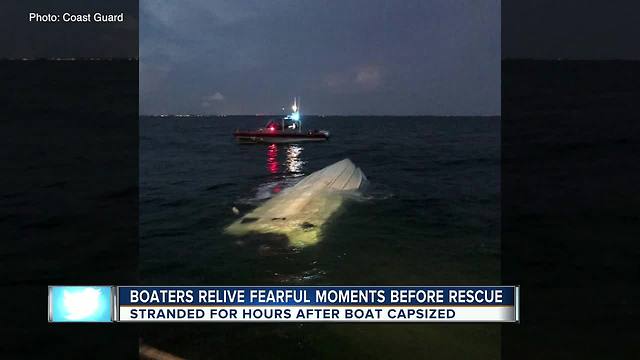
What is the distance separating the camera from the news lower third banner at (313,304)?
7.84m

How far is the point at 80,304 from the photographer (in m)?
8.52

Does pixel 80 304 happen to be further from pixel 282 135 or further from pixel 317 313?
pixel 282 135

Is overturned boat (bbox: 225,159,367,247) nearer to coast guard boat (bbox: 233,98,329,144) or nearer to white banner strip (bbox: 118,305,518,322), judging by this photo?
white banner strip (bbox: 118,305,518,322)

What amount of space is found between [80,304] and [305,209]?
51.3ft

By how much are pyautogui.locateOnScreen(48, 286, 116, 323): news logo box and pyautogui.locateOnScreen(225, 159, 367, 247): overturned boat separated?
1061 centimetres

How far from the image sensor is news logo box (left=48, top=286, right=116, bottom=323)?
8.25m

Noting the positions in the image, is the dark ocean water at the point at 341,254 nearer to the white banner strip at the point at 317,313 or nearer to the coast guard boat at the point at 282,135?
the white banner strip at the point at 317,313

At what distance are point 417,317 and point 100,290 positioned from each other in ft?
18.8

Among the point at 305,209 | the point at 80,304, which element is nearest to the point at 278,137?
the point at 305,209

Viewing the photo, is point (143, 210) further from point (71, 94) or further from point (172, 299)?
point (71, 94)

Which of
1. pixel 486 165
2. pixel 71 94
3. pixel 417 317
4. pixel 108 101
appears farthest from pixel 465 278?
pixel 71 94

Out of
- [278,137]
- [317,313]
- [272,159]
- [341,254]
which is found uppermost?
[278,137]

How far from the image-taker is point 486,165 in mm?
55594

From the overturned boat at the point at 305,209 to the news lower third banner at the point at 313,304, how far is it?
1064 cm
